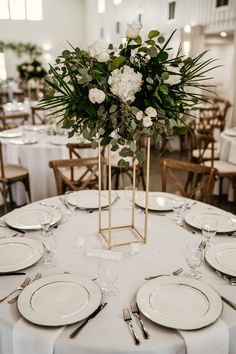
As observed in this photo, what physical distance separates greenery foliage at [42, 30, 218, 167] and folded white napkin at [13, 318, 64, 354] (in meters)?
0.69

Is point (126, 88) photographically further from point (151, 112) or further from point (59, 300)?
point (59, 300)

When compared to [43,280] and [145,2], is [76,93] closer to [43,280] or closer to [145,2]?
[43,280]

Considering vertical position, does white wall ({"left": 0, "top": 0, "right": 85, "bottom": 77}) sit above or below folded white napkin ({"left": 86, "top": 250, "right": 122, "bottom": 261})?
above

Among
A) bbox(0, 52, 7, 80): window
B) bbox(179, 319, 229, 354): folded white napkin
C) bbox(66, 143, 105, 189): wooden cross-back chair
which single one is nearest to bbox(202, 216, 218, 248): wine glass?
bbox(179, 319, 229, 354): folded white napkin

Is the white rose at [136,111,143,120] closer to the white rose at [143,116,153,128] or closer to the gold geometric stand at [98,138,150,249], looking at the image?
the white rose at [143,116,153,128]

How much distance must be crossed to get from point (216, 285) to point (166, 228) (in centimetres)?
53

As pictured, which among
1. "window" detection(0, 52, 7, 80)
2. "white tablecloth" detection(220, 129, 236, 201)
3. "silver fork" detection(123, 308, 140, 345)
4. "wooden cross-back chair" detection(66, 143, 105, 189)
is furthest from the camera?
"window" detection(0, 52, 7, 80)

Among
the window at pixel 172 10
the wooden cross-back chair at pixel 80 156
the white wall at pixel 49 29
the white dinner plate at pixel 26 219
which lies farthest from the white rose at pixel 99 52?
the white wall at pixel 49 29

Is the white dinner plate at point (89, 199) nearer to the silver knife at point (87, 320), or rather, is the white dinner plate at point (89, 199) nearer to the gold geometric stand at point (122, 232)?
the gold geometric stand at point (122, 232)

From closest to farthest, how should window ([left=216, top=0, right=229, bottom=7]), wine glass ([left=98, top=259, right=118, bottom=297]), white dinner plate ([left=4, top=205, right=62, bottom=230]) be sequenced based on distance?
wine glass ([left=98, top=259, right=118, bottom=297]) < white dinner plate ([left=4, top=205, right=62, bottom=230]) < window ([left=216, top=0, right=229, bottom=7])

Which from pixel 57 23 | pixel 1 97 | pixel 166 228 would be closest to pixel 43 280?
pixel 166 228

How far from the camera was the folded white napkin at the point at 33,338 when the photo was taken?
1.10 metres

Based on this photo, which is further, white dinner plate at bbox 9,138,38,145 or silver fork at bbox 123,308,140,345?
white dinner plate at bbox 9,138,38,145

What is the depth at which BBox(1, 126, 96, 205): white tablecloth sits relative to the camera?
3.86 m
